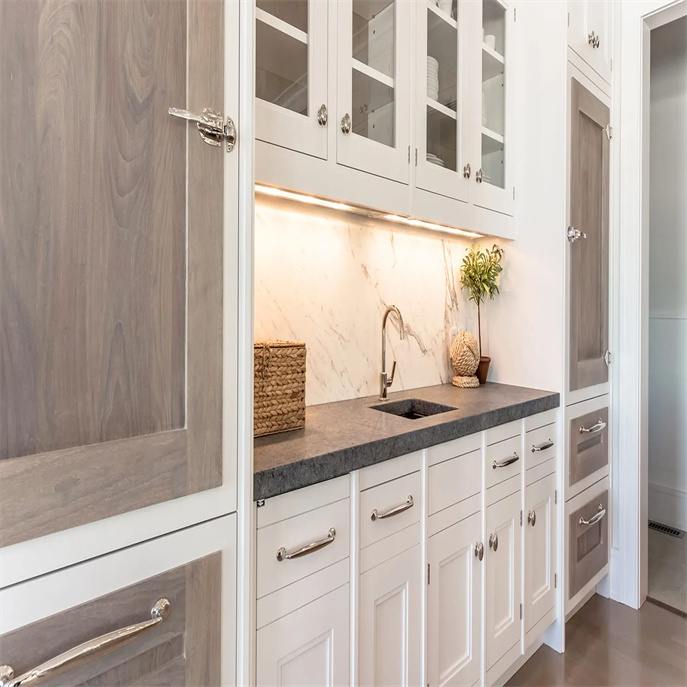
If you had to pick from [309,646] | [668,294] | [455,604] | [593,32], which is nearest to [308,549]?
[309,646]

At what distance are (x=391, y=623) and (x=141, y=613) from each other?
0.69 metres

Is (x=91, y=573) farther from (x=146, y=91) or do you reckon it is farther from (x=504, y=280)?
(x=504, y=280)

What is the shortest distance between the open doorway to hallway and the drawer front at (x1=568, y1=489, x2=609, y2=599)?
3.54ft

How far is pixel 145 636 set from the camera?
683 millimetres

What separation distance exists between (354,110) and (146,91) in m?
0.78

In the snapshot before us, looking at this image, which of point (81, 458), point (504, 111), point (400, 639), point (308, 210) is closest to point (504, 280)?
point (504, 111)

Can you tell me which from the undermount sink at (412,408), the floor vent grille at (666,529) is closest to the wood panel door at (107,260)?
the undermount sink at (412,408)

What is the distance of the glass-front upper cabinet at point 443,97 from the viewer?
148 cm

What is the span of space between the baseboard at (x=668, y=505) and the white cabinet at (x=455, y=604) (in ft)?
7.48

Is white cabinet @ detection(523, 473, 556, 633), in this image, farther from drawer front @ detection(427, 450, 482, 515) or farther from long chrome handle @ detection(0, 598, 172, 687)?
long chrome handle @ detection(0, 598, 172, 687)

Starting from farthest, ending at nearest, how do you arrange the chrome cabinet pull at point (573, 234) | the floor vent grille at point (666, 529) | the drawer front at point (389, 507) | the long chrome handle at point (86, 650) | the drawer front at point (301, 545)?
the floor vent grille at point (666, 529), the chrome cabinet pull at point (573, 234), the drawer front at point (389, 507), the drawer front at point (301, 545), the long chrome handle at point (86, 650)

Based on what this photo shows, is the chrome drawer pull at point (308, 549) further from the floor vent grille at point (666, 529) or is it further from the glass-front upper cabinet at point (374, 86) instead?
the floor vent grille at point (666, 529)

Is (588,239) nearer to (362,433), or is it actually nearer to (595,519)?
(595,519)

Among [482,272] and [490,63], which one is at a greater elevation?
[490,63]
